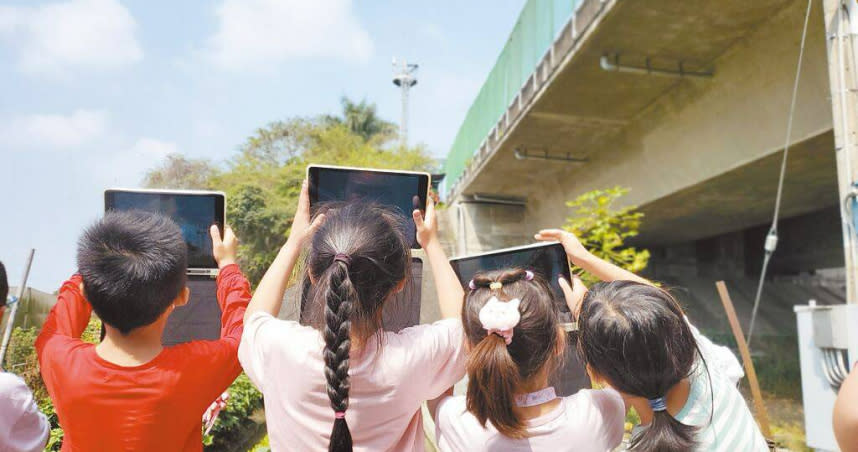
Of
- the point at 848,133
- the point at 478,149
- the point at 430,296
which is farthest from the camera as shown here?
the point at 478,149

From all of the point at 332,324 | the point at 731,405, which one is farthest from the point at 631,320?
the point at 332,324

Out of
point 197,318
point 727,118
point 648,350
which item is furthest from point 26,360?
point 727,118

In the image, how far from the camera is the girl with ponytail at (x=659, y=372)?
61.2 inches

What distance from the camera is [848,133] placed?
471 cm

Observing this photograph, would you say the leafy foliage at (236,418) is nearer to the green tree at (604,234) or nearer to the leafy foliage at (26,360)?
the leafy foliage at (26,360)

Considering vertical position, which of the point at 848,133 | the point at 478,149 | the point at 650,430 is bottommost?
the point at 650,430

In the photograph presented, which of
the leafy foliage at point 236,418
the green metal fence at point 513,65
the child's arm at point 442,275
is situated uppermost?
the green metal fence at point 513,65

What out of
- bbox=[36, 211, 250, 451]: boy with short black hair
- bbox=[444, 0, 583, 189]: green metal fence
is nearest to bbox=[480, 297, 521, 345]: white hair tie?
bbox=[36, 211, 250, 451]: boy with short black hair

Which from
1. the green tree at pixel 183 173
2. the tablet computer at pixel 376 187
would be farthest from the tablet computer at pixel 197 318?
the green tree at pixel 183 173

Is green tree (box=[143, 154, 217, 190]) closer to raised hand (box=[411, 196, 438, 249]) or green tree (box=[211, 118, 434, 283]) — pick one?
green tree (box=[211, 118, 434, 283])

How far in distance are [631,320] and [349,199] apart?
3.63ft

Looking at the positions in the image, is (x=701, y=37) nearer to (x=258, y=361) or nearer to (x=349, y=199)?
(x=349, y=199)

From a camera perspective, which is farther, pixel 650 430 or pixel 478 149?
pixel 478 149

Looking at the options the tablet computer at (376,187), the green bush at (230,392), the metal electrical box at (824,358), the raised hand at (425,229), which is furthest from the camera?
the green bush at (230,392)
